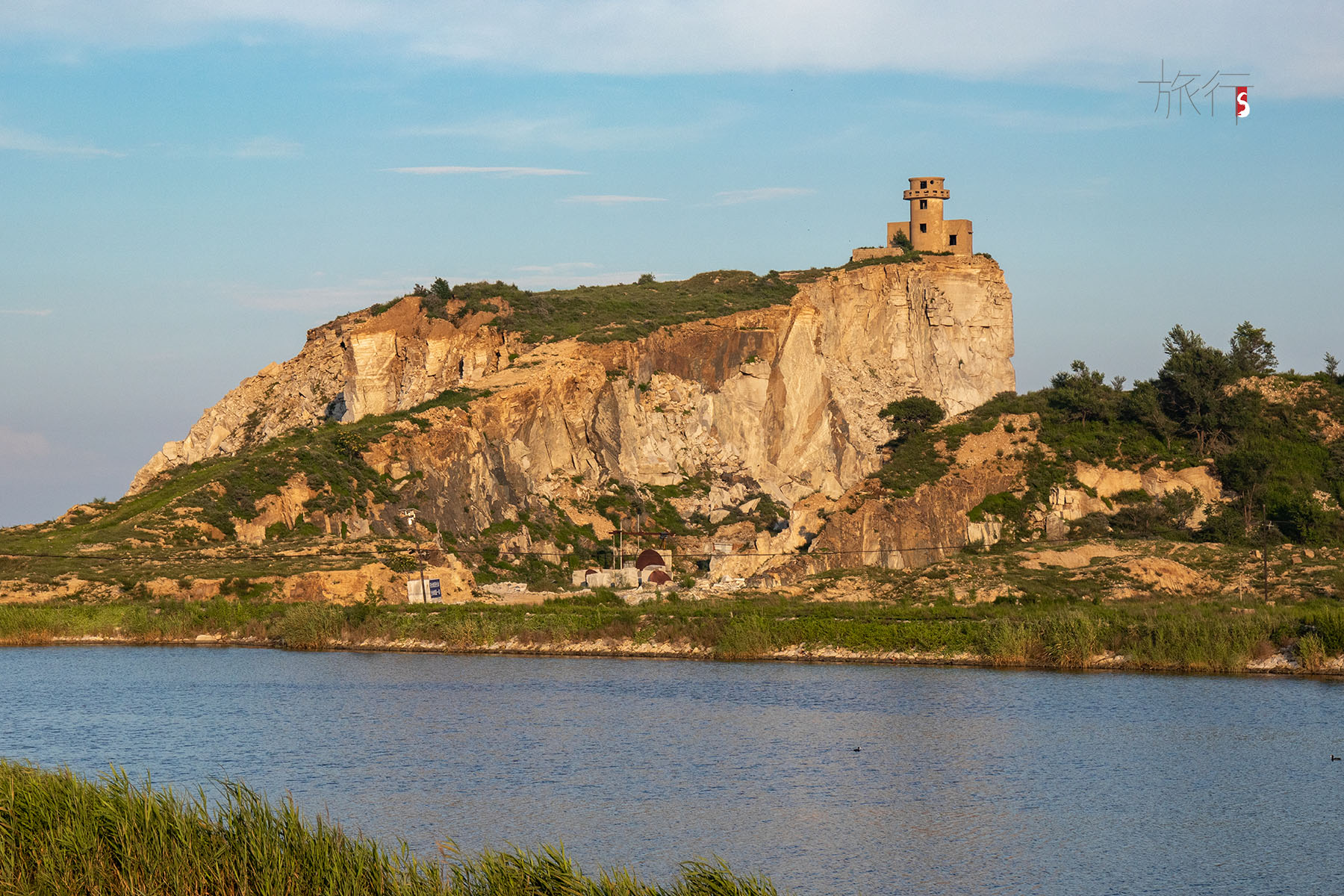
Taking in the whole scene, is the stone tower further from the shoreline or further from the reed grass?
the shoreline

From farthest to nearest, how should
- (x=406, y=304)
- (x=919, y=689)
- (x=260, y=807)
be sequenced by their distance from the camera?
(x=406, y=304)
(x=919, y=689)
(x=260, y=807)

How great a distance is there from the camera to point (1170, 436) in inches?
2876

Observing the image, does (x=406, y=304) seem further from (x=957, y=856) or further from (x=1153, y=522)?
(x=957, y=856)

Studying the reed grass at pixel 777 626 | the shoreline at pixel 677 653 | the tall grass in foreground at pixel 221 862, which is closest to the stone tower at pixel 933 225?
the reed grass at pixel 777 626

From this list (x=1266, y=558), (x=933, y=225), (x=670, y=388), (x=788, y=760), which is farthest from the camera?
(x=933, y=225)

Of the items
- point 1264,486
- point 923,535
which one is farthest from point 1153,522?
point 923,535

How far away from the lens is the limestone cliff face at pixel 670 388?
80.7 m

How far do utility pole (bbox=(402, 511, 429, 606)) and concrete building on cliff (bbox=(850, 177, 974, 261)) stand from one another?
43252 millimetres

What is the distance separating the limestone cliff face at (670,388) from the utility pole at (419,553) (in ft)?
15.3

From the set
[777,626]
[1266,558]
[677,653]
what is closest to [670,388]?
[677,653]

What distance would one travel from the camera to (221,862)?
52.5 ft

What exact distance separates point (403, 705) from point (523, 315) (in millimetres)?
58643

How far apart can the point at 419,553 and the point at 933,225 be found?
5434 cm

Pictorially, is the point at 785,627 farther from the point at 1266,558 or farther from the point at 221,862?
the point at 221,862
